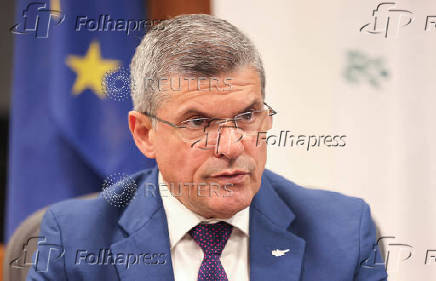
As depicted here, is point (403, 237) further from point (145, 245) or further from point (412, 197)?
point (145, 245)

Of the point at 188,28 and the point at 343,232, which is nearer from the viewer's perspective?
the point at 188,28

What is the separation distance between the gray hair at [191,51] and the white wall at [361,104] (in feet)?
0.86

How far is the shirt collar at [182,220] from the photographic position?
4.52ft

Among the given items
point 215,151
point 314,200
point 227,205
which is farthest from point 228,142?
point 314,200

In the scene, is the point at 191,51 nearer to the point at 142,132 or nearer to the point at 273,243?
the point at 142,132

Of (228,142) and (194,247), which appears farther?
(194,247)

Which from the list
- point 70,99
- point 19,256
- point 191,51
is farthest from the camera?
point 70,99

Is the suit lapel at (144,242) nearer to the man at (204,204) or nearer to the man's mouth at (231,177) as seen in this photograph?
the man at (204,204)

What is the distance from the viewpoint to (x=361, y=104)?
1.56 meters

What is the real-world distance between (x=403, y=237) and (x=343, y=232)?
25 centimetres

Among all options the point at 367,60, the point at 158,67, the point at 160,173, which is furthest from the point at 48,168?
the point at 367,60

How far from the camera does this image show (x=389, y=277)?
143 centimetres

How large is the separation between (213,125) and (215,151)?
0.06 metres

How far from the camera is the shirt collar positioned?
138 cm
